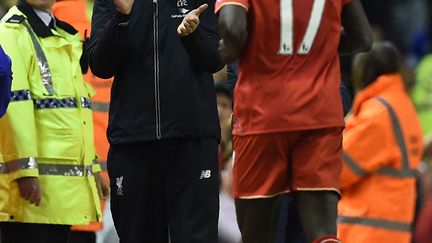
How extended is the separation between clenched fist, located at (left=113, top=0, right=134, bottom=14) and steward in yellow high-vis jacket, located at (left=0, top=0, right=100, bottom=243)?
1120 mm

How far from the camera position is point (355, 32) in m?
8.12

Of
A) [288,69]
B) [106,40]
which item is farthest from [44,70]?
[288,69]

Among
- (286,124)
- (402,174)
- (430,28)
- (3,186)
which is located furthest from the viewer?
Answer: (430,28)

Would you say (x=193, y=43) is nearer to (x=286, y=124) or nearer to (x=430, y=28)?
(x=286, y=124)

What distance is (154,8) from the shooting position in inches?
318

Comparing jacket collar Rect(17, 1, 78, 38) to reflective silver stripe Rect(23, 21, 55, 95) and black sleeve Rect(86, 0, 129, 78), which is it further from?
black sleeve Rect(86, 0, 129, 78)

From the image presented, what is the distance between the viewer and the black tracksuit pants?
802 cm

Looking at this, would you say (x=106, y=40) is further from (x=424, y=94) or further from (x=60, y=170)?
(x=424, y=94)

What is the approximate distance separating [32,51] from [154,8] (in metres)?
1.11

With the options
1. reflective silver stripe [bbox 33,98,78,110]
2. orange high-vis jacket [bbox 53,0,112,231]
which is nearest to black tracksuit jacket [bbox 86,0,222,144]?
reflective silver stripe [bbox 33,98,78,110]

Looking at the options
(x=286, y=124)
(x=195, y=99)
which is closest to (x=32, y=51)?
(x=195, y=99)

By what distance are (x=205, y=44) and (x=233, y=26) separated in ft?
1.06

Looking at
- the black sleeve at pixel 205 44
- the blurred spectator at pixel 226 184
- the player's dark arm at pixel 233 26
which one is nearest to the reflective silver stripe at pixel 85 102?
the black sleeve at pixel 205 44

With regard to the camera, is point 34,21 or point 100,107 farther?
point 100,107
